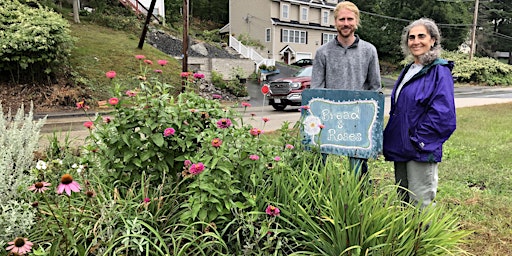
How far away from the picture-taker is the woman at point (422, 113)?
2.39m

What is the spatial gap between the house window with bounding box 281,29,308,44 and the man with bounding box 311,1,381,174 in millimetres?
31184

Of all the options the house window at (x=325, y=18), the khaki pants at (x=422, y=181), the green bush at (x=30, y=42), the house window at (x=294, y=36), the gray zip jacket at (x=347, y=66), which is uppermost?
the house window at (x=325, y=18)

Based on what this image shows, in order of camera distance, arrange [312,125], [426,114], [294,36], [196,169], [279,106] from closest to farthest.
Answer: [196,169], [426,114], [312,125], [279,106], [294,36]

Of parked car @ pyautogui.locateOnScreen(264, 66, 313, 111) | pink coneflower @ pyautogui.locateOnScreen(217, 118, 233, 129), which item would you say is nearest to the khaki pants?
pink coneflower @ pyautogui.locateOnScreen(217, 118, 233, 129)

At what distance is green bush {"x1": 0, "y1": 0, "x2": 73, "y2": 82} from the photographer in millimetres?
11023

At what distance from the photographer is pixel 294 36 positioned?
34562mm

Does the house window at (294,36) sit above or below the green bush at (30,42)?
above

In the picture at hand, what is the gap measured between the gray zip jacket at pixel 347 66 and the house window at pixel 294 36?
31.2 m

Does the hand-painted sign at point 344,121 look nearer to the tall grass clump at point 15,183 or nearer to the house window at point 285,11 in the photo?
the tall grass clump at point 15,183

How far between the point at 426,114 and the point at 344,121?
0.58 metres

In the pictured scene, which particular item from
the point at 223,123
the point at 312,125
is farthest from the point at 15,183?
the point at 312,125

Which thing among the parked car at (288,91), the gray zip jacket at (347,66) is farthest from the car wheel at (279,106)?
the gray zip jacket at (347,66)

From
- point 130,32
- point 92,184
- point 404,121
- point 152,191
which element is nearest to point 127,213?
point 152,191

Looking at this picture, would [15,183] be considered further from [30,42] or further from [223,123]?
[30,42]
